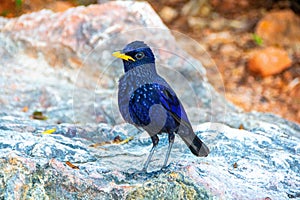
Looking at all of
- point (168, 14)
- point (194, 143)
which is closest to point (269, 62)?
point (168, 14)

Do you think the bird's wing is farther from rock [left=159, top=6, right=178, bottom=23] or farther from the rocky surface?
rock [left=159, top=6, right=178, bottom=23]

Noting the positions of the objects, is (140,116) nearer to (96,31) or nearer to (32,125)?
(32,125)

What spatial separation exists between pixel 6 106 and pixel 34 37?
1.11 metres

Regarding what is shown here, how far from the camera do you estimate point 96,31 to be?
6.32m

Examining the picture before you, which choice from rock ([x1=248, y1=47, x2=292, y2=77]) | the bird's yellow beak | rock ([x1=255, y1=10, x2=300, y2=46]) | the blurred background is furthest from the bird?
rock ([x1=255, y1=10, x2=300, y2=46])

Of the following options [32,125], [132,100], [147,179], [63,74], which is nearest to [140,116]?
[132,100]

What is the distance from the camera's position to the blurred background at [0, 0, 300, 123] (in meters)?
8.70

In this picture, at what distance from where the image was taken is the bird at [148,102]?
3773 mm

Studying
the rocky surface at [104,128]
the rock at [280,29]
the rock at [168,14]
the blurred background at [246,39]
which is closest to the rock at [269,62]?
the blurred background at [246,39]

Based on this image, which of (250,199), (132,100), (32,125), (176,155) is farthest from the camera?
(32,125)

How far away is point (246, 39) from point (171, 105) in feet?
20.4

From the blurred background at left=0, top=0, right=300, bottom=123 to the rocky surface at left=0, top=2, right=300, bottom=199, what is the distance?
1.79 metres

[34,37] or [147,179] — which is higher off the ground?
[34,37]

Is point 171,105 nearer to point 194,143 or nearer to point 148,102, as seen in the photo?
point 148,102
